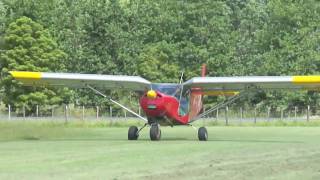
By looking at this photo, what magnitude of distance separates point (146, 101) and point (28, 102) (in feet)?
89.1

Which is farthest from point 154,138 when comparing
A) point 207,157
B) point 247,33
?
point 247,33

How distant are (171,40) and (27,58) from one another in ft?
45.9

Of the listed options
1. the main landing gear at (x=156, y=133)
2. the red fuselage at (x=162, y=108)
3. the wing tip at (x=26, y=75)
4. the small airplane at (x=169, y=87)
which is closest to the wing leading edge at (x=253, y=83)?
the small airplane at (x=169, y=87)

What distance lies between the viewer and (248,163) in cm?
1209

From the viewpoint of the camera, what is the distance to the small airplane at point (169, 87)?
68.5ft

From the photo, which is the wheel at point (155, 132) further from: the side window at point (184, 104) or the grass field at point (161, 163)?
A: the grass field at point (161, 163)

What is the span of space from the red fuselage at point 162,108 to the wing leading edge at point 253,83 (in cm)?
129

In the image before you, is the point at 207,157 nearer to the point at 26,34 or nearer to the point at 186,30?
the point at 26,34

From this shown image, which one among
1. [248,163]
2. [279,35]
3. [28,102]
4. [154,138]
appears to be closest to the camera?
[248,163]

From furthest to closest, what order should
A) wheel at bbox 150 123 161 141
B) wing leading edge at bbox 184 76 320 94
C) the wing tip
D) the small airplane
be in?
the wing tip < wing leading edge at bbox 184 76 320 94 < the small airplane < wheel at bbox 150 123 161 141

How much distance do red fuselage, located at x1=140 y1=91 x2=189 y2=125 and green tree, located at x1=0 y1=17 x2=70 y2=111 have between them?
84.2 feet

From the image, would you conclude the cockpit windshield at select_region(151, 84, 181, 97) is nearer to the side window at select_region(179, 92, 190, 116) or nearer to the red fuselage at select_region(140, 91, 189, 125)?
the red fuselage at select_region(140, 91, 189, 125)

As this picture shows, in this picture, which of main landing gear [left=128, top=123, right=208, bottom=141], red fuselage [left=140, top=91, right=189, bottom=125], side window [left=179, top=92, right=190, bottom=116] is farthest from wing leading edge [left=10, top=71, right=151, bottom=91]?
main landing gear [left=128, top=123, right=208, bottom=141]

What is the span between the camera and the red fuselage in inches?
817
